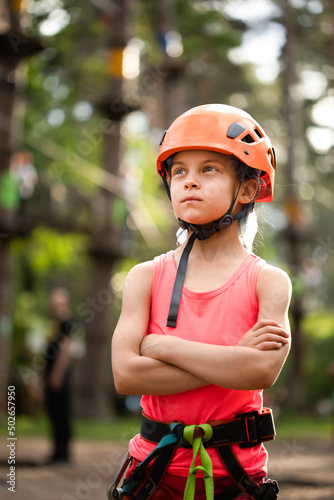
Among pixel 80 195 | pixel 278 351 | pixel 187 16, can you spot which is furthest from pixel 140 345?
pixel 187 16

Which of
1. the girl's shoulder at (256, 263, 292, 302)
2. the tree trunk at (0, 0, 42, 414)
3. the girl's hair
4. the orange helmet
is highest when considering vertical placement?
the tree trunk at (0, 0, 42, 414)

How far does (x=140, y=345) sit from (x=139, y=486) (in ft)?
1.56

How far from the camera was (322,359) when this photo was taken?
2341cm

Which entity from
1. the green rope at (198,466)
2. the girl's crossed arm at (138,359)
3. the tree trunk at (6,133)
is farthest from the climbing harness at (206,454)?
the tree trunk at (6,133)

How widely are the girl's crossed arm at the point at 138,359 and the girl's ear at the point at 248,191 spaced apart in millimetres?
421

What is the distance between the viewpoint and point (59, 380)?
31.0ft

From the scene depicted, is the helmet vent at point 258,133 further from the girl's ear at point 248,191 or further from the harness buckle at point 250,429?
the harness buckle at point 250,429

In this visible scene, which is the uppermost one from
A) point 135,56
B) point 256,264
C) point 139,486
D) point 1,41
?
point 135,56

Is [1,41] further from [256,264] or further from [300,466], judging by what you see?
[256,264]

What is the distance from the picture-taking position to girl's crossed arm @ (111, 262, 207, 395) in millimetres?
2463

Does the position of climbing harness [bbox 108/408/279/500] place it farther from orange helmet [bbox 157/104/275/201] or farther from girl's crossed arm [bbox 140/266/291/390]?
orange helmet [bbox 157/104/275/201]

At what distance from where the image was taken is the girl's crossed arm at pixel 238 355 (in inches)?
95.1

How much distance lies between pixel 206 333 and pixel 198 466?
17.1 inches

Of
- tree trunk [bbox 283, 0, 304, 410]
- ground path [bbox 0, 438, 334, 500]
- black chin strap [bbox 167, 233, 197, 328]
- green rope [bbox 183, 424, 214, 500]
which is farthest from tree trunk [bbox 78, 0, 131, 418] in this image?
green rope [bbox 183, 424, 214, 500]
